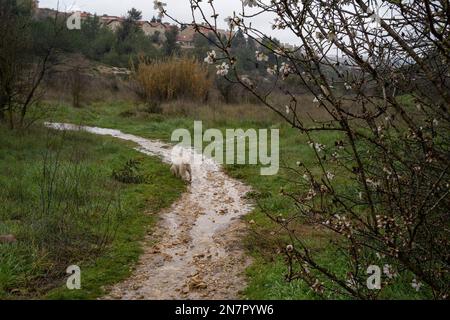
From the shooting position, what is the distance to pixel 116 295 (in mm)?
5293

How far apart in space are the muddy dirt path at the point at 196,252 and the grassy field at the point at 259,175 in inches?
11.1

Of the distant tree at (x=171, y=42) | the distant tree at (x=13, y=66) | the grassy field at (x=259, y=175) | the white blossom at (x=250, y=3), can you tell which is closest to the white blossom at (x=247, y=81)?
the white blossom at (x=250, y=3)

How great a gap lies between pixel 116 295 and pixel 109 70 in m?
41.6

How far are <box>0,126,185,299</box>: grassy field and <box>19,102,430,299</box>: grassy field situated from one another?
177 centimetres

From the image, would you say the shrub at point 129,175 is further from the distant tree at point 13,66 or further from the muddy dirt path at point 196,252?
the distant tree at point 13,66

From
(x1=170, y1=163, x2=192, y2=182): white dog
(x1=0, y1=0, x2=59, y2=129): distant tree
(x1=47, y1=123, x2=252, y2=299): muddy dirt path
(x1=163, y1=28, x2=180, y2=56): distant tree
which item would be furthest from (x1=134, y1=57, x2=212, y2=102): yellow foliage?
(x1=163, y1=28, x2=180, y2=56): distant tree

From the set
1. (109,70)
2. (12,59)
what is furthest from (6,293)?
(109,70)

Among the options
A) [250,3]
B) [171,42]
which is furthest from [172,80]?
[171,42]

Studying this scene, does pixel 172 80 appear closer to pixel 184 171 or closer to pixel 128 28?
pixel 184 171

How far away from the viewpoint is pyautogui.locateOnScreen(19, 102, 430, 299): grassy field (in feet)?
17.1

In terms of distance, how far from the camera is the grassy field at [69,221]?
18.0 feet

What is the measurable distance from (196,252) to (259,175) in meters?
5.31

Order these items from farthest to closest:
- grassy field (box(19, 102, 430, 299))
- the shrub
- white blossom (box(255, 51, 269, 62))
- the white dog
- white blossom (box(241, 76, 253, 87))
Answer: the white dog < the shrub < grassy field (box(19, 102, 430, 299)) < white blossom (box(255, 51, 269, 62)) < white blossom (box(241, 76, 253, 87))

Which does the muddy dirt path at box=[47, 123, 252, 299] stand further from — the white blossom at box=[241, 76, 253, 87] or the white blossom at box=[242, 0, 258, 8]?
the white blossom at box=[242, 0, 258, 8]
